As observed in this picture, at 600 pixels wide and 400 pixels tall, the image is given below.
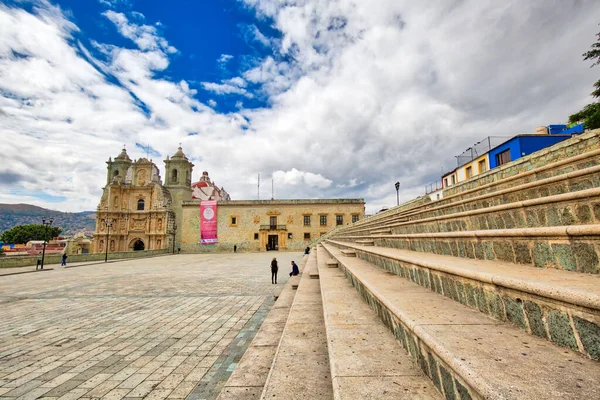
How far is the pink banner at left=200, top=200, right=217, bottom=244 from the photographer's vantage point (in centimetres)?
3456

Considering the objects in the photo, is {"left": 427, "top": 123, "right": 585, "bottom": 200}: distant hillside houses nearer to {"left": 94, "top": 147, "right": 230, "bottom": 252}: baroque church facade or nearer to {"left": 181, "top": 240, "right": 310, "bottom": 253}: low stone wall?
{"left": 181, "top": 240, "right": 310, "bottom": 253}: low stone wall

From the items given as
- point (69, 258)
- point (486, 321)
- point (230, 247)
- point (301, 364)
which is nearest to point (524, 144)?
point (486, 321)

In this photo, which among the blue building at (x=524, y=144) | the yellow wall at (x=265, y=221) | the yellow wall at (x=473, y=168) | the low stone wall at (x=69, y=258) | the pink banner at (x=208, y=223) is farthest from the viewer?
the pink banner at (x=208, y=223)

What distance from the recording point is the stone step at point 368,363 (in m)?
1.30

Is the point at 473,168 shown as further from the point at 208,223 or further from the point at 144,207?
the point at 144,207

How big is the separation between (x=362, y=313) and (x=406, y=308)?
0.80 metres

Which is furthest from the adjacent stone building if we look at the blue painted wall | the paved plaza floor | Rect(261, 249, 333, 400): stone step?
Rect(261, 249, 333, 400): stone step

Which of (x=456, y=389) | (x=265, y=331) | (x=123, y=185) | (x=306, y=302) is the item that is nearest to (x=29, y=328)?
Result: (x=265, y=331)

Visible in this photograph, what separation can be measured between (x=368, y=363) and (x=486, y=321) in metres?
0.74

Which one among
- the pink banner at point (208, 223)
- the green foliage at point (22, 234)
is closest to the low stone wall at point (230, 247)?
the pink banner at point (208, 223)

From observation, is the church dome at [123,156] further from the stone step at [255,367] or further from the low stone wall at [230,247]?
the stone step at [255,367]

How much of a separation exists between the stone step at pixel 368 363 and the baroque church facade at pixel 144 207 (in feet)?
122

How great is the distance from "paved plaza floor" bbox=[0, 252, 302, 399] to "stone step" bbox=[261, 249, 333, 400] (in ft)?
3.26

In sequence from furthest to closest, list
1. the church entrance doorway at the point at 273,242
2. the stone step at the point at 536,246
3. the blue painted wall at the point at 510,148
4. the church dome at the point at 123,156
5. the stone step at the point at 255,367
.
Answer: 1. the church dome at the point at 123,156
2. the church entrance doorway at the point at 273,242
3. the blue painted wall at the point at 510,148
4. the stone step at the point at 255,367
5. the stone step at the point at 536,246
